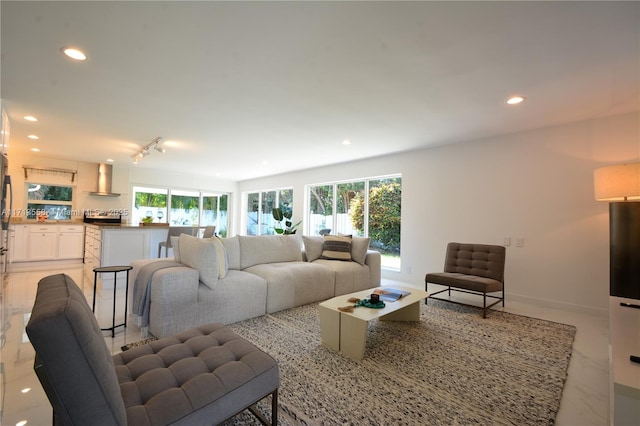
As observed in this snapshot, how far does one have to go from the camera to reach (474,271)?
12.3ft

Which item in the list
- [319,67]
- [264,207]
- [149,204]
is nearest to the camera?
[319,67]

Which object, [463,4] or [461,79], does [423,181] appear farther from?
[463,4]

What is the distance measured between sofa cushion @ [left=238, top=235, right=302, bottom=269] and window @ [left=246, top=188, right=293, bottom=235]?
336 centimetres

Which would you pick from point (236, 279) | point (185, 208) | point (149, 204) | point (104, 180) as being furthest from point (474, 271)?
point (104, 180)

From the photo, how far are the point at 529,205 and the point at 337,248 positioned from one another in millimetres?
2791

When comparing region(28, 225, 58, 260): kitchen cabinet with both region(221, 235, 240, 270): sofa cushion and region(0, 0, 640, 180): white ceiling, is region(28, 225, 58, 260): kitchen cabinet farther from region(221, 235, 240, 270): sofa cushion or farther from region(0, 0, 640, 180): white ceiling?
region(221, 235, 240, 270): sofa cushion

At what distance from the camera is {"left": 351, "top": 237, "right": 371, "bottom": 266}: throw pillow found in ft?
14.5

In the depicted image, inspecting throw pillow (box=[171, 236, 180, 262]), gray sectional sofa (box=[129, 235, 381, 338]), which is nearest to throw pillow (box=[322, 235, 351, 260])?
gray sectional sofa (box=[129, 235, 381, 338])

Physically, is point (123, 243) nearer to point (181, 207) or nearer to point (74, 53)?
point (74, 53)

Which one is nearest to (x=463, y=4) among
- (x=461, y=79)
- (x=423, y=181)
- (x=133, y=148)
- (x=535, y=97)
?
(x=461, y=79)

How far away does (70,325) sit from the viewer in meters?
0.84

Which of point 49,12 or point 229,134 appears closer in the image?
point 49,12

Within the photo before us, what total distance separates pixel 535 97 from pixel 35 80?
16.5 ft

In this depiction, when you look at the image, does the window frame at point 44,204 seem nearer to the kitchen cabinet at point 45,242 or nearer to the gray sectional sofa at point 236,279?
the kitchen cabinet at point 45,242
